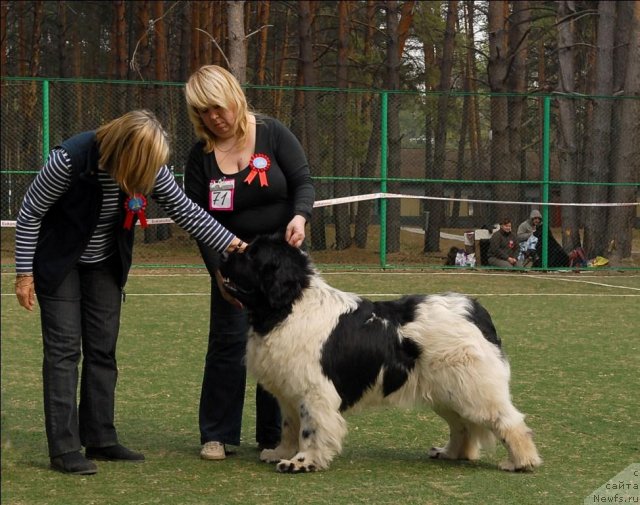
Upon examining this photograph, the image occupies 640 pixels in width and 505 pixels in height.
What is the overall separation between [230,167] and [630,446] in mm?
2525

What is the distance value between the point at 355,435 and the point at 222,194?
1.56 m

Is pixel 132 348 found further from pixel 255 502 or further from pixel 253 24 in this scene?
pixel 253 24

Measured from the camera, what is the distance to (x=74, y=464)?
4.80 metres

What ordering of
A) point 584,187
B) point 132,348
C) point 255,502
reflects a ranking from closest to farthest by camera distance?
point 255,502
point 132,348
point 584,187

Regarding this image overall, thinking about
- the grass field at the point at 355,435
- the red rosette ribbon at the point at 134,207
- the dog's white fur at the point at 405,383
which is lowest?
the grass field at the point at 355,435

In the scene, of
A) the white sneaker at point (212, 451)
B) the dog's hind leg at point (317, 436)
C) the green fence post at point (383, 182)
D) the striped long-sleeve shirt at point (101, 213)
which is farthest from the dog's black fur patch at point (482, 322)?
the green fence post at point (383, 182)

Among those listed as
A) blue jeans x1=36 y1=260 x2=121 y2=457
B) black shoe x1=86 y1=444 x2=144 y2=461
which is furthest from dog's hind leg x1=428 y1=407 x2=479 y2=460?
blue jeans x1=36 y1=260 x2=121 y2=457

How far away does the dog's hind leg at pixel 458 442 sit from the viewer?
204 inches

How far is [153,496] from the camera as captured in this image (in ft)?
14.5

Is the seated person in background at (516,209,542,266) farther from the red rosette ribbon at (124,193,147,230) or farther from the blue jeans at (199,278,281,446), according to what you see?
the red rosette ribbon at (124,193,147,230)

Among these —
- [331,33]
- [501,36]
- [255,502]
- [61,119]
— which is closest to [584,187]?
[501,36]

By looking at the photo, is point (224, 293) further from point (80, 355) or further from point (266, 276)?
point (80, 355)

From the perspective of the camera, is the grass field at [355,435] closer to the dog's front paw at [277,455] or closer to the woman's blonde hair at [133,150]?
the dog's front paw at [277,455]

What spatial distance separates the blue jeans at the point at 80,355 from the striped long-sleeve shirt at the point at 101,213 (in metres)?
0.16
